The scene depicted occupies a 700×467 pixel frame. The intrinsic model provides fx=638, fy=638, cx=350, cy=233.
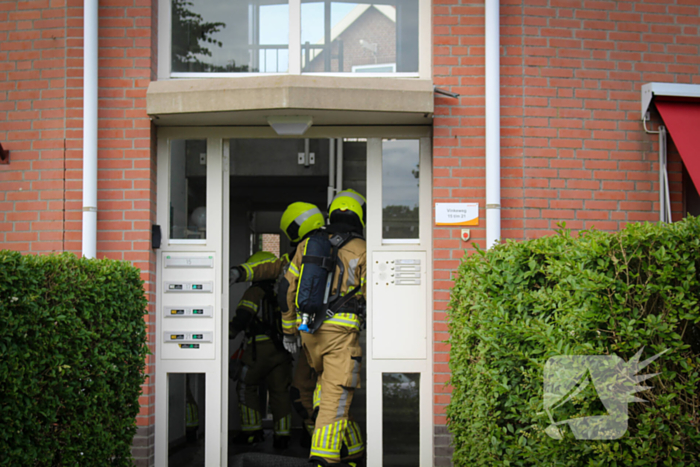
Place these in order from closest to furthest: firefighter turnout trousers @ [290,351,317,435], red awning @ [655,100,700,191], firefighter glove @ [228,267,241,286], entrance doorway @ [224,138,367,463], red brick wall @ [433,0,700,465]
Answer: red awning @ [655,100,700,191] < red brick wall @ [433,0,700,465] < firefighter glove @ [228,267,241,286] < firefighter turnout trousers @ [290,351,317,435] < entrance doorway @ [224,138,367,463]

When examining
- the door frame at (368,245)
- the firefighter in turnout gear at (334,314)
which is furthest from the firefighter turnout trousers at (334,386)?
the door frame at (368,245)

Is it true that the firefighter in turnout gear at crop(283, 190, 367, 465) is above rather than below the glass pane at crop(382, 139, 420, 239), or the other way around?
below

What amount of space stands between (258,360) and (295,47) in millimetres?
3363

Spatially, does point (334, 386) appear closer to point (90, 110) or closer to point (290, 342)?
point (290, 342)

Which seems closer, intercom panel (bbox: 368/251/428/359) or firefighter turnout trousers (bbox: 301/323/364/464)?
intercom panel (bbox: 368/251/428/359)

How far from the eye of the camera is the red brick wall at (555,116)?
4.95 m

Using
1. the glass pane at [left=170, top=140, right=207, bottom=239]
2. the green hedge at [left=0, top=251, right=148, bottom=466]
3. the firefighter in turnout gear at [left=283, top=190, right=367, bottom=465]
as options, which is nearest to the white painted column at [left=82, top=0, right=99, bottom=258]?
the glass pane at [left=170, top=140, right=207, bottom=239]

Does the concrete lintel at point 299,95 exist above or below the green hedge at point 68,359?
above

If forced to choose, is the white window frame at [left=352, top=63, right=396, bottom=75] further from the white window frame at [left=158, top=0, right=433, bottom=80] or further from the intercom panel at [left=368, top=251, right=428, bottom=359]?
the intercom panel at [left=368, top=251, right=428, bottom=359]

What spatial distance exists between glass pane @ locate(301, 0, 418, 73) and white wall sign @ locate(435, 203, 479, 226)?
1197mm

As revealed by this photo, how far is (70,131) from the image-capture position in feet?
16.4

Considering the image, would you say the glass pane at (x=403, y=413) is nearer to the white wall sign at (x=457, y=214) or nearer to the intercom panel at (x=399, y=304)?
the intercom panel at (x=399, y=304)

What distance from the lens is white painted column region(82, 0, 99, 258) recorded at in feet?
15.9

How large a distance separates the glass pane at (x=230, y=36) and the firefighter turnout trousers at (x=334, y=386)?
2.29m
